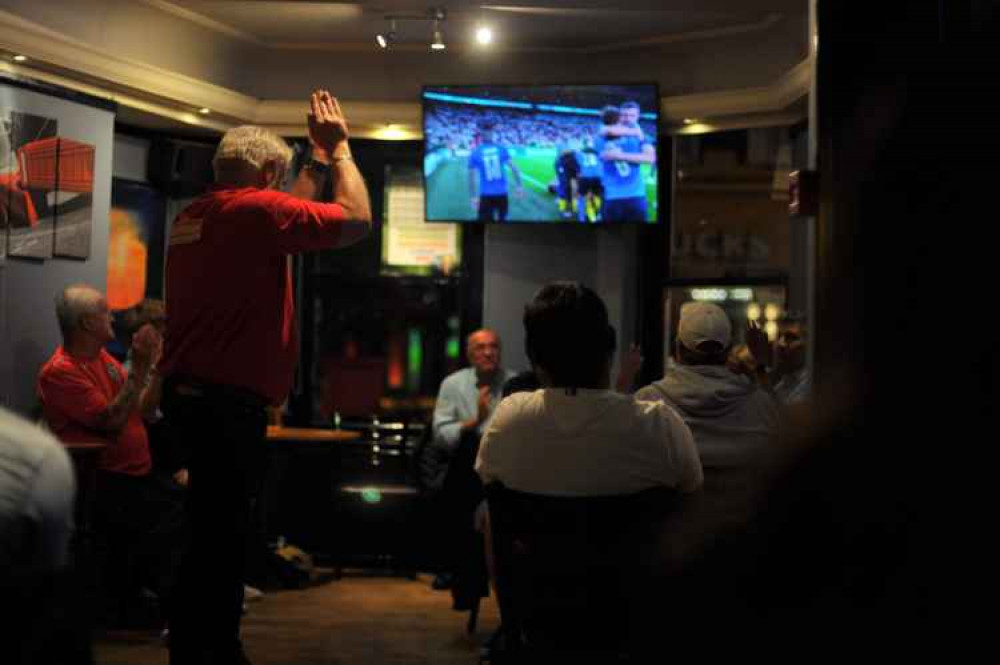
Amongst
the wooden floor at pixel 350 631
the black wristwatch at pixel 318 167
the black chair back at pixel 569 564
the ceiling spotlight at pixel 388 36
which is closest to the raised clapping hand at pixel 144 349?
the wooden floor at pixel 350 631

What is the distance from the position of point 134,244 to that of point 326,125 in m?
4.34

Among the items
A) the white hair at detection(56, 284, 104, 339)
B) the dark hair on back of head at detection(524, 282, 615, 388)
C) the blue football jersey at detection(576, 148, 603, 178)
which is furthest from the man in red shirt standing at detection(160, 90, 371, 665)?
the blue football jersey at detection(576, 148, 603, 178)

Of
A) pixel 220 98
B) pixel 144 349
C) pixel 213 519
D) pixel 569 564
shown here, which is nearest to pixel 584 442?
pixel 569 564

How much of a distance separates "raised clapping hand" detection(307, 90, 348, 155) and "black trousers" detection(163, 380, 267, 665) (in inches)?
28.2

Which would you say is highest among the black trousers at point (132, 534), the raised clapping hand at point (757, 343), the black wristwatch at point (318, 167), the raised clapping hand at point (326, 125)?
the raised clapping hand at point (326, 125)

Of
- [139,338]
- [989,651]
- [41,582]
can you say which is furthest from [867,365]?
[139,338]

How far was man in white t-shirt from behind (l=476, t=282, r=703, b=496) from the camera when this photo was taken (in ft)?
7.79

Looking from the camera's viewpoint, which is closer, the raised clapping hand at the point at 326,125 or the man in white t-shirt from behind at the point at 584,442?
the man in white t-shirt from behind at the point at 584,442

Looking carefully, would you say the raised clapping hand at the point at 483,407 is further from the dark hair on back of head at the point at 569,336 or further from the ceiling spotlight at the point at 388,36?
the dark hair on back of head at the point at 569,336

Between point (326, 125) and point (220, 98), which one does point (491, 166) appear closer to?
point (220, 98)

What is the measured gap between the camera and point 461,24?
709 centimetres

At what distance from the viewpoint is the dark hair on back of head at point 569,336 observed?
259 centimetres

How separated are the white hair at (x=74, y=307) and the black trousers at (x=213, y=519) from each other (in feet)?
8.00

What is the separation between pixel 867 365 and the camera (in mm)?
983
